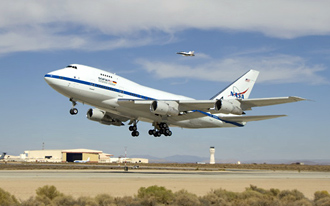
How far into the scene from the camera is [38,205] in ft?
54.9

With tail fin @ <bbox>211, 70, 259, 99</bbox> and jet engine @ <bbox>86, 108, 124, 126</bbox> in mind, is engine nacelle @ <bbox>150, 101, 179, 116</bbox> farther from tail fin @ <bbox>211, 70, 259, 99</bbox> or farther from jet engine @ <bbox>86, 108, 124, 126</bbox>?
tail fin @ <bbox>211, 70, 259, 99</bbox>

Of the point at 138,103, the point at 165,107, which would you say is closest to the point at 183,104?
the point at 165,107

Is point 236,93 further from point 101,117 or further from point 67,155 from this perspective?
point 67,155

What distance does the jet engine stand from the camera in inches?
2260

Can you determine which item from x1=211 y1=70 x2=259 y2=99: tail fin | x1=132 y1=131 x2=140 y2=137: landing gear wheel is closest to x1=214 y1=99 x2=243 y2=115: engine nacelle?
x1=211 y1=70 x2=259 y2=99: tail fin

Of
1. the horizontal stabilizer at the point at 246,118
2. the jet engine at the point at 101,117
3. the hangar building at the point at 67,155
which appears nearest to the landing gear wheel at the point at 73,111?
the jet engine at the point at 101,117

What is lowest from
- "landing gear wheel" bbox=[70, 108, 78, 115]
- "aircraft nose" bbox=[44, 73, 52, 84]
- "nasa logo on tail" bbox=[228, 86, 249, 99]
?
"landing gear wheel" bbox=[70, 108, 78, 115]

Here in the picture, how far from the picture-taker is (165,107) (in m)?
48.2

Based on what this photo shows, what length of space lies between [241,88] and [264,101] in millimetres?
15850

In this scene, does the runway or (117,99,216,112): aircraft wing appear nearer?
the runway

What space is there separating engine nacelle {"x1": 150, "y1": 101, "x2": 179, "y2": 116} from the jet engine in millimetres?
12452

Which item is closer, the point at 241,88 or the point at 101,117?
the point at 101,117

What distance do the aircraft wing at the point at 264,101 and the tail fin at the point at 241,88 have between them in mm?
10975

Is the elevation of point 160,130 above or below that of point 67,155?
above
